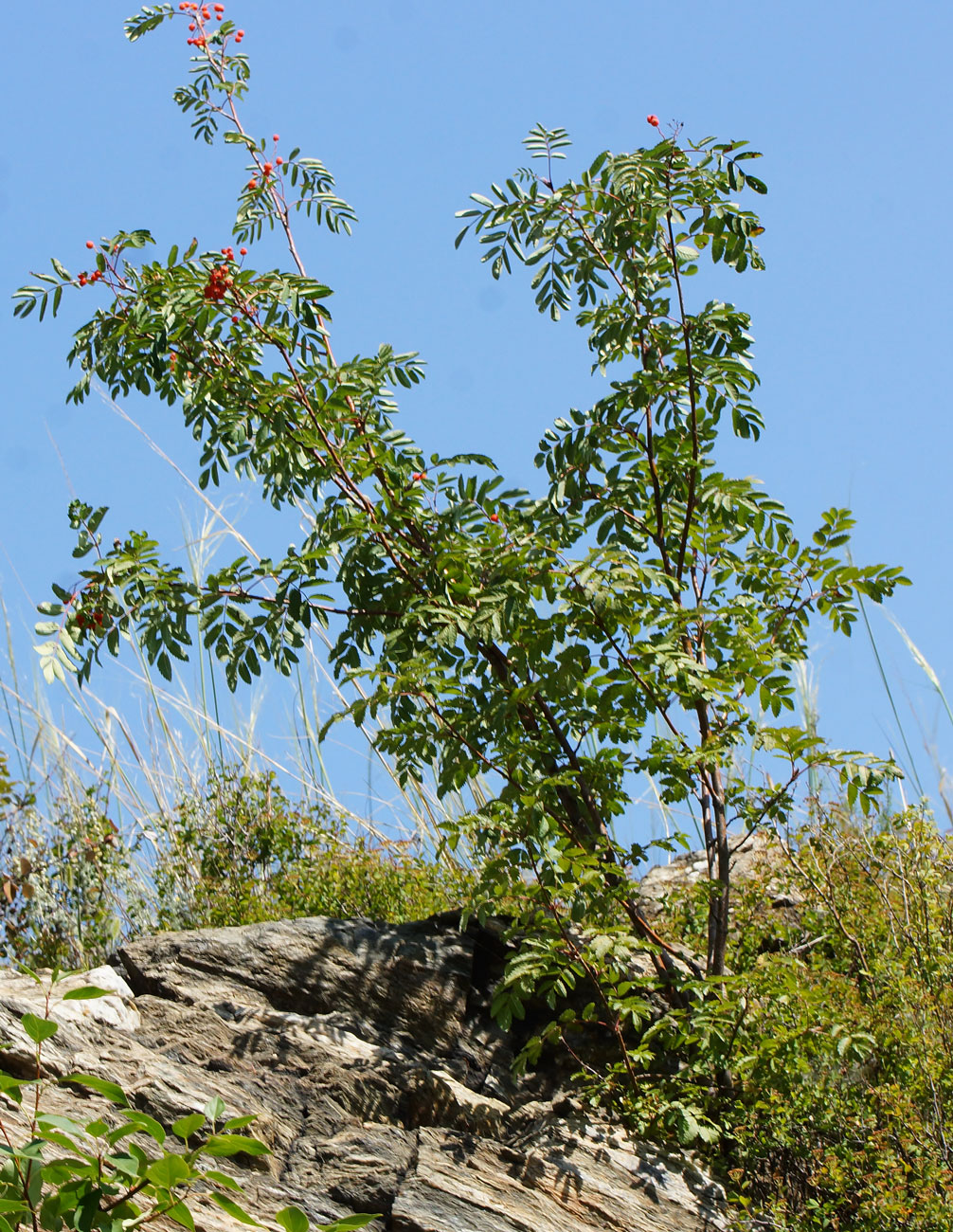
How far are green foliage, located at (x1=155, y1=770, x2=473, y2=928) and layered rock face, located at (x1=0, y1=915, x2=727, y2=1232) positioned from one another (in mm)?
598

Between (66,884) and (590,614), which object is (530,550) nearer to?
(590,614)

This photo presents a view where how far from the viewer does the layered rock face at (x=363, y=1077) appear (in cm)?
302

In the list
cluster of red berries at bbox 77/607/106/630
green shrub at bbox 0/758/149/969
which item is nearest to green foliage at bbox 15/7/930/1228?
cluster of red berries at bbox 77/607/106/630

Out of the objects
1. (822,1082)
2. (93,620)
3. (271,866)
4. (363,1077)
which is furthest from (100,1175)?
(271,866)

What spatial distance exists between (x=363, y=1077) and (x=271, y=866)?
6.03 feet

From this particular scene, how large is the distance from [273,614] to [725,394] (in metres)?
1.68

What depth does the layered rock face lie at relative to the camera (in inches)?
119

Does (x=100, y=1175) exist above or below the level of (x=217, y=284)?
below

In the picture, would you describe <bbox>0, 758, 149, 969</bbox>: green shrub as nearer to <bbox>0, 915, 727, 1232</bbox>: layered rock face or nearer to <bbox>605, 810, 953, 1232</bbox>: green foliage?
<bbox>0, 915, 727, 1232</bbox>: layered rock face

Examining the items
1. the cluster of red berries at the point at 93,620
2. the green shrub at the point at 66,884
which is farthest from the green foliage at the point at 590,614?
the green shrub at the point at 66,884

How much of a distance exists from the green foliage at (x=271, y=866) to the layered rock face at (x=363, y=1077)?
1.96ft

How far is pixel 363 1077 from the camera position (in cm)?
344

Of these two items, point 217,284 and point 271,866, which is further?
point 271,866

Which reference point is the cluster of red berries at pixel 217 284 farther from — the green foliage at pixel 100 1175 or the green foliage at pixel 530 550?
the green foliage at pixel 100 1175
